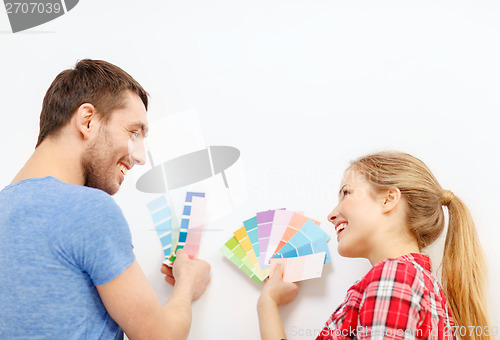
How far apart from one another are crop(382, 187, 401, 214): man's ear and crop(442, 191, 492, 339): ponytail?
14cm

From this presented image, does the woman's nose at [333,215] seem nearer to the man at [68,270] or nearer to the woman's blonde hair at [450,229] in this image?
the woman's blonde hair at [450,229]

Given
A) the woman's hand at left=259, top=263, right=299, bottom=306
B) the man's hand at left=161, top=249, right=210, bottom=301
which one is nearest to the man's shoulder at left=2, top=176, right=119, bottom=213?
the man's hand at left=161, top=249, right=210, bottom=301

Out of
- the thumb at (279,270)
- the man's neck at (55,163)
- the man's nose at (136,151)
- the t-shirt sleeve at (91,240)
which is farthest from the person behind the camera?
the thumb at (279,270)

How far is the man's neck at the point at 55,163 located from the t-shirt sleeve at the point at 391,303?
2.32 feet

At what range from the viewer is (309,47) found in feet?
4.36

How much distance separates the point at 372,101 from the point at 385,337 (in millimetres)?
677

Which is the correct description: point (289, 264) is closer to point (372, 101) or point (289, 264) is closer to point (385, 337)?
point (385, 337)

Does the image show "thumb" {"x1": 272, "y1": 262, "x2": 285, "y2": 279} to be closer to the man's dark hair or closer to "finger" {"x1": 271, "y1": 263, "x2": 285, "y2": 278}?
"finger" {"x1": 271, "y1": 263, "x2": 285, "y2": 278}

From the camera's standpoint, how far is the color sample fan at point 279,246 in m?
1.21

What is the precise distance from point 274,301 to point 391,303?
1.25ft

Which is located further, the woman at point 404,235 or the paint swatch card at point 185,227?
the paint swatch card at point 185,227

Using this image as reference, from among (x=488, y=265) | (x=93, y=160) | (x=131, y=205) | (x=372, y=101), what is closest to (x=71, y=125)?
(x=93, y=160)

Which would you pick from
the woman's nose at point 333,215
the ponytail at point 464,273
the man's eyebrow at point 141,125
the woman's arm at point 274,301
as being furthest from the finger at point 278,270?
the man's eyebrow at point 141,125

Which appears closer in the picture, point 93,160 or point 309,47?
point 93,160
